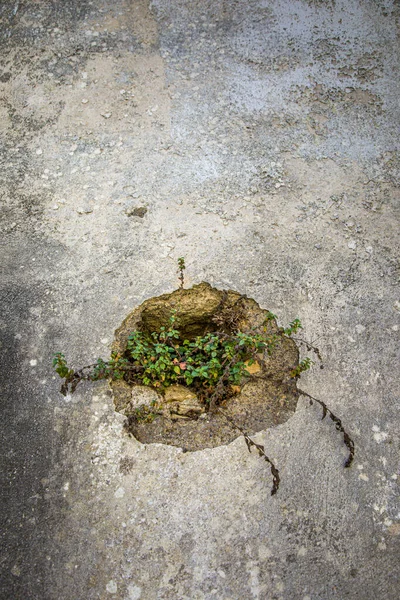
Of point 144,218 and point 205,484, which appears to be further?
point 144,218

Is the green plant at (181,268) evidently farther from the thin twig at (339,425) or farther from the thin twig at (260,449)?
the thin twig at (339,425)

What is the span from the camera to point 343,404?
2250 millimetres

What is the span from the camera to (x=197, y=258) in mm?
2656

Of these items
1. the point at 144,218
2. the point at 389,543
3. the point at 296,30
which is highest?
the point at 296,30

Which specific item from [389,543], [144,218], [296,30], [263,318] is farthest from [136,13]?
[389,543]

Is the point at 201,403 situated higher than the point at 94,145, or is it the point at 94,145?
the point at 94,145

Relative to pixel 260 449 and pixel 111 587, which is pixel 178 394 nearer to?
pixel 260 449

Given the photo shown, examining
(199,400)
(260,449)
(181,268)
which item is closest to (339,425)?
(260,449)

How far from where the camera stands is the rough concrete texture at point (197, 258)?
6.50 ft

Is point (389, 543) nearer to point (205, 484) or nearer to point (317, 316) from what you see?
point (205, 484)

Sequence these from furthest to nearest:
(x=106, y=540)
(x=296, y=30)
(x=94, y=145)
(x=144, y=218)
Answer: (x=296, y=30)
(x=94, y=145)
(x=144, y=218)
(x=106, y=540)

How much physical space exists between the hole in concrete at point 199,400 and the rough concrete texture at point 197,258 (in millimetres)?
69

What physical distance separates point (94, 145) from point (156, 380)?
172 cm

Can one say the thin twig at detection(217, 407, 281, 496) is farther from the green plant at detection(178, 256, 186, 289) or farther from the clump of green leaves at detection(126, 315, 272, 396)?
the green plant at detection(178, 256, 186, 289)
